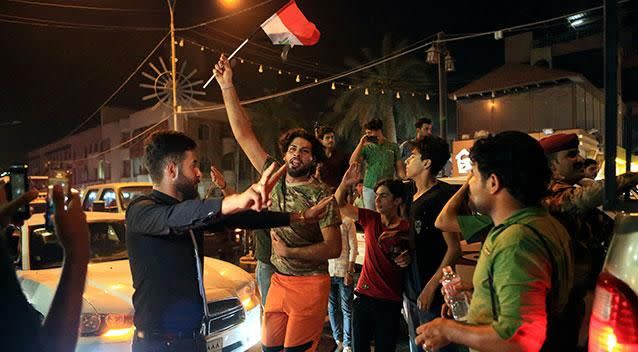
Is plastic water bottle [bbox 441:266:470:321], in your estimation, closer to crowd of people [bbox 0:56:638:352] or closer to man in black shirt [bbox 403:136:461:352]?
crowd of people [bbox 0:56:638:352]

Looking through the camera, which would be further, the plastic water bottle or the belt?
the belt

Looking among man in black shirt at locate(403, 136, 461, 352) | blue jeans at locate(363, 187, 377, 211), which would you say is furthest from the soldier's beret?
blue jeans at locate(363, 187, 377, 211)

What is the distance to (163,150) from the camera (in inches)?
112

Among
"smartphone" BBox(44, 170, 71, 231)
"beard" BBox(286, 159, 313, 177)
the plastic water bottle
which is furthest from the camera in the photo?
"beard" BBox(286, 159, 313, 177)

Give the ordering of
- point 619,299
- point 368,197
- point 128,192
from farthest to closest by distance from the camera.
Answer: point 128,192 → point 368,197 → point 619,299

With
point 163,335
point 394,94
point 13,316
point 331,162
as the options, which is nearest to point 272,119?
point 394,94

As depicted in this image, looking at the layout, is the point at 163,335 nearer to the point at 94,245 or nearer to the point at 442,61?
the point at 94,245

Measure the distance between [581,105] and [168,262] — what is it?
2315 cm

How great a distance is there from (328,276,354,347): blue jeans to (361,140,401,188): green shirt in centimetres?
190

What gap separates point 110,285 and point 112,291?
135 mm

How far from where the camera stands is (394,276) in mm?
4016

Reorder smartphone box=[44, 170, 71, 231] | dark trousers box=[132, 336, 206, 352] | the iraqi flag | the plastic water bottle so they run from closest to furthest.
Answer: smartphone box=[44, 170, 71, 231]
the plastic water bottle
dark trousers box=[132, 336, 206, 352]
the iraqi flag

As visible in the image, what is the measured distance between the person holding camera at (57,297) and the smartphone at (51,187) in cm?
2

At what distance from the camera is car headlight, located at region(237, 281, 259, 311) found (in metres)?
5.50
